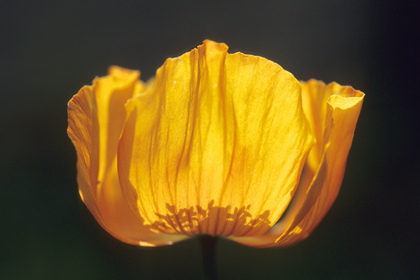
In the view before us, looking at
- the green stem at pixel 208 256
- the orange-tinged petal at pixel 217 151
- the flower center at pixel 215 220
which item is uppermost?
the orange-tinged petal at pixel 217 151

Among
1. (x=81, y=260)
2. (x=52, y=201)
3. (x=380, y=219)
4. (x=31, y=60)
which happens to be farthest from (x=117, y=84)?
(x=31, y=60)

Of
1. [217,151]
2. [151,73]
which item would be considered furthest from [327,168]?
[151,73]

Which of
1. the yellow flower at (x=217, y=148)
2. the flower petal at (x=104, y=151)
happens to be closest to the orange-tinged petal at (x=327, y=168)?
the yellow flower at (x=217, y=148)

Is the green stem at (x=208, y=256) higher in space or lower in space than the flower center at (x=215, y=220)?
lower

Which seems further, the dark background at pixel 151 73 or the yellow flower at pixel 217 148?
the dark background at pixel 151 73

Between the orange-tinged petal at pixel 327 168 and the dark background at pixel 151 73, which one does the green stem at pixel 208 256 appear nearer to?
the orange-tinged petal at pixel 327 168

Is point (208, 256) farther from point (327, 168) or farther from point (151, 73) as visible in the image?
point (151, 73)
